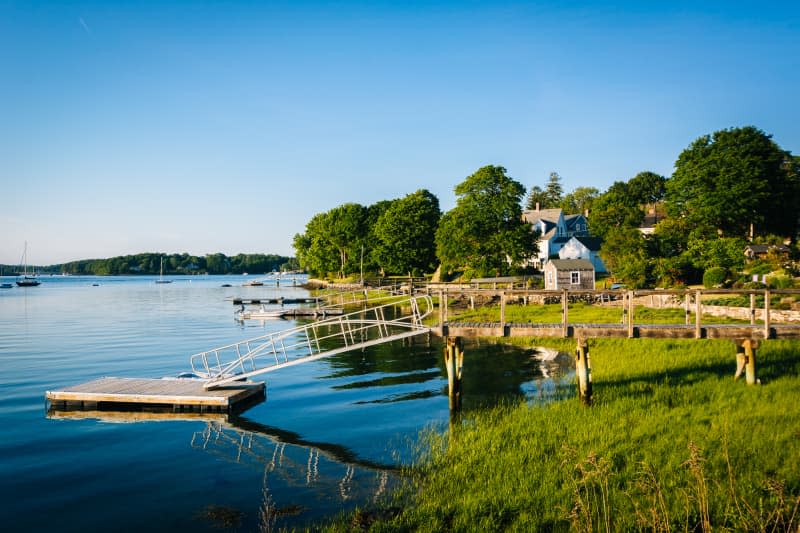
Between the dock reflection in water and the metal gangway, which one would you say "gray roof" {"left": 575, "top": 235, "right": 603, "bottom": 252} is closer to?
the metal gangway

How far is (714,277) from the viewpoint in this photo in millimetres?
42469

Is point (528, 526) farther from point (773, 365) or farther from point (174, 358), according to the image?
point (174, 358)

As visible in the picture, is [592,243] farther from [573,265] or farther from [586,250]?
[573,265]

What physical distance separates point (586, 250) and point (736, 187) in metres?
20.5

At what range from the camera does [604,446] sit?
11.7 m

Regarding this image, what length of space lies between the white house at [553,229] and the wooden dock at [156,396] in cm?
6938

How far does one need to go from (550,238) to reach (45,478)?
8368cm

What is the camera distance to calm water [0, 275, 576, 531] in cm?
1099

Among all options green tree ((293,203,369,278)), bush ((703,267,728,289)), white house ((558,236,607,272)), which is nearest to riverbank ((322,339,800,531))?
bush ((703,267,728,289))

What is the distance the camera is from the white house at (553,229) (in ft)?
291

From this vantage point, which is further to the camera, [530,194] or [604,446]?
[530,194]

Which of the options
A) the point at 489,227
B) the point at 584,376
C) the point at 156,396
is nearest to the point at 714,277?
the point at 489,227

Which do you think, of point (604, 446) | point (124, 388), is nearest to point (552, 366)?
point (604, 446)

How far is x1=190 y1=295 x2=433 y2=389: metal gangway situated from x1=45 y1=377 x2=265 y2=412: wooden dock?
2.25 ft
